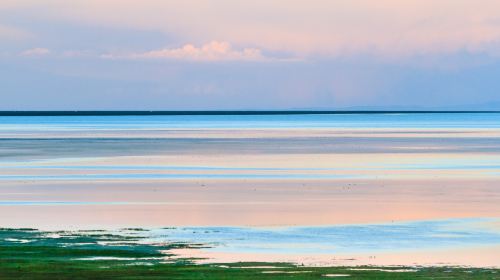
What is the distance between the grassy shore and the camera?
17.6 meters

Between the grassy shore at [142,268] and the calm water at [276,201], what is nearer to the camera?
the grassy shore at [142,268]

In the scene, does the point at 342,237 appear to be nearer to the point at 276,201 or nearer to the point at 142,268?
the point at 142,268

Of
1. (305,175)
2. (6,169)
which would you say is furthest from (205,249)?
(6,169)

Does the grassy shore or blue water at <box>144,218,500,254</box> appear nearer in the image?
the grassy shore

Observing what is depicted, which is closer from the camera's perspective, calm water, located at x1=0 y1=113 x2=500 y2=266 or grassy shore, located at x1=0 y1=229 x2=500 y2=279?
grassy shore, located at x1=0 y1=229 x2=500 y2=279

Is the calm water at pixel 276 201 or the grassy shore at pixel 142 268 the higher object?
the calm water at pixel 276 201

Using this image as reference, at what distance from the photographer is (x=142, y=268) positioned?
731 inches

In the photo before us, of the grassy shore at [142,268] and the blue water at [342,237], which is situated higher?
the blue water at [342,237]

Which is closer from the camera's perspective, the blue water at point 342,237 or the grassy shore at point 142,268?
the grassy shore at point 142,268

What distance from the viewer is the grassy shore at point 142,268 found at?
17.6 m

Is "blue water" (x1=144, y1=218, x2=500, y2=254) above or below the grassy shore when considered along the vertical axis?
above

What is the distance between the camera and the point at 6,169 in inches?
2002

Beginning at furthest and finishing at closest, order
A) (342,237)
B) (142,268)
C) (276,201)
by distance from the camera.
A: (276,201) → (342,237) → (142,268)

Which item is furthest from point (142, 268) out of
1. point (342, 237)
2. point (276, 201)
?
point (276, 201)
